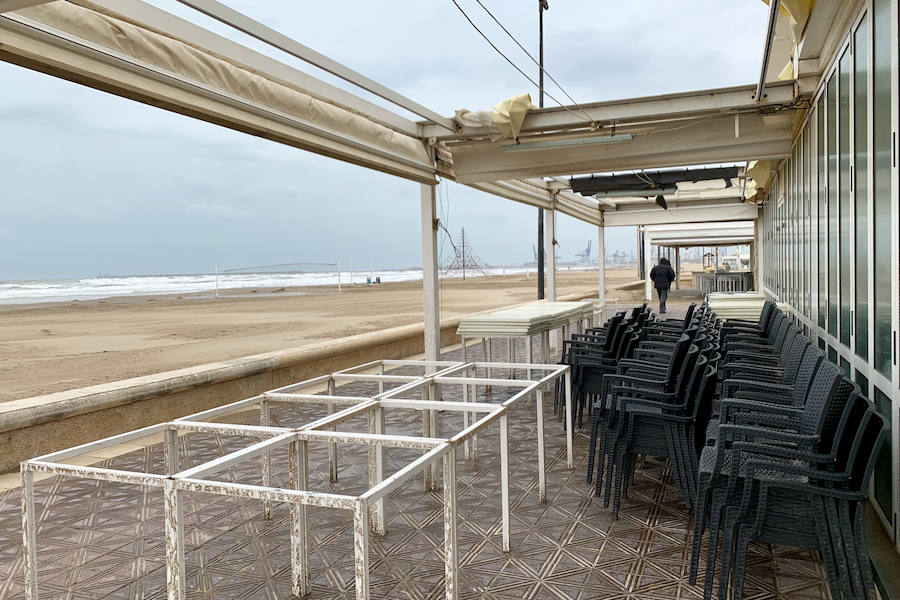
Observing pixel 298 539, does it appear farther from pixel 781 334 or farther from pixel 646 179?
pixel 646 179

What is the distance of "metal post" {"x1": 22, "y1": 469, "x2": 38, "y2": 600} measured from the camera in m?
2.48

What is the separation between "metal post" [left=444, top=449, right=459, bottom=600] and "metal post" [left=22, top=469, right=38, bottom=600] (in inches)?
60.2

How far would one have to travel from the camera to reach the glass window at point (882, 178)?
2943 millimetres

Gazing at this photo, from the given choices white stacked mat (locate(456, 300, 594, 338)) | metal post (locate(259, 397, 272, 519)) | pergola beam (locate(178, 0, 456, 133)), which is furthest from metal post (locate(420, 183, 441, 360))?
metal post (locate(259, 397, 272, 519))

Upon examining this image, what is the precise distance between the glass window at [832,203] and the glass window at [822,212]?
199 millimetres

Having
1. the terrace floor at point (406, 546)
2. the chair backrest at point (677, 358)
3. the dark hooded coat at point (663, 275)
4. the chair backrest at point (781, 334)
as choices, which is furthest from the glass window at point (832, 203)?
the dark hooded coat at point (663, 275)

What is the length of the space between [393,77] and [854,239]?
4257mm

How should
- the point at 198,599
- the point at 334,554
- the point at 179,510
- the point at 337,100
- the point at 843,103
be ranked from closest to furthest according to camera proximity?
the point at 179,510, the point at 198,599, the point at 334,554, the point at 843,103, the point at 337,100

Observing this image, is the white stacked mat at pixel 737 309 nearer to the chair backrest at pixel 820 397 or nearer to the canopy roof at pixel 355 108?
the canopy roof at pixel 355 108

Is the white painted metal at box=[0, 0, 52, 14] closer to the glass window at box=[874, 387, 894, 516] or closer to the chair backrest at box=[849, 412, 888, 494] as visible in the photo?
the chair backrest at box=[849, 412, 888, 494]

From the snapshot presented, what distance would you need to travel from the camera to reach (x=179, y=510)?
2.19 meters

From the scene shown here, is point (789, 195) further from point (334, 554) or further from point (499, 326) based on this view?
point (334, 554)

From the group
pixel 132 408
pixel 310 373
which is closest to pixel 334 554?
pixel 132 408

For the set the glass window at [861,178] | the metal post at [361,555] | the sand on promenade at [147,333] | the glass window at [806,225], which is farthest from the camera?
the sand on promenade at [147,333]
